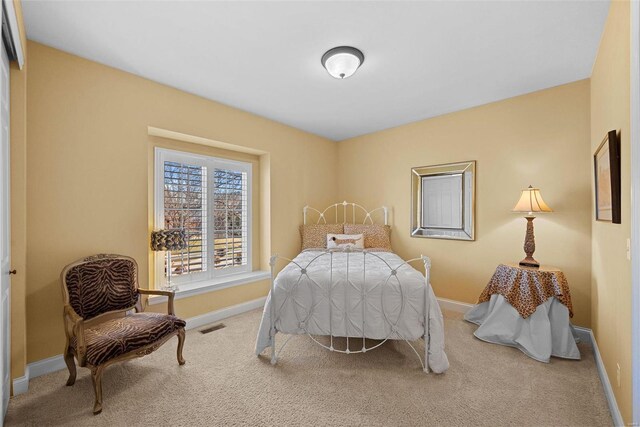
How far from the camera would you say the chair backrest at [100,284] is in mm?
2318

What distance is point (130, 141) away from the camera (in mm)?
Answer: 2885

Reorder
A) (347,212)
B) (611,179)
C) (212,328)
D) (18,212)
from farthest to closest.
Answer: (347,212) < (212,328) < (18,212) < (611,179)

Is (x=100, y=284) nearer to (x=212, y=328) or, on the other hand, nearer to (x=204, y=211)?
(x=212, y=328)

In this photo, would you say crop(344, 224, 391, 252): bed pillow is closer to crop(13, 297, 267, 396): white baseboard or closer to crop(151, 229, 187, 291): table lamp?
crop(13, 297, 267, 396): white baseboard

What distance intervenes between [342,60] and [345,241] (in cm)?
239

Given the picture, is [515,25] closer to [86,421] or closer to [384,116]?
[384,116]

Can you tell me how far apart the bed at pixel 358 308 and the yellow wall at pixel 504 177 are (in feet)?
4.95

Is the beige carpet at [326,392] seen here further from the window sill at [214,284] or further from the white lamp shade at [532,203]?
the white lamp shade at [532,203]

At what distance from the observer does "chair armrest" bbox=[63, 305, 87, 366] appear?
6.47 ft

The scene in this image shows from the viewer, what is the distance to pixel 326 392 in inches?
84.6

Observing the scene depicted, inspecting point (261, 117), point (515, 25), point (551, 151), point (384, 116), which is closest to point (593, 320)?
point (551, 151)

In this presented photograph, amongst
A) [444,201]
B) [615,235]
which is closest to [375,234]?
[444,201]

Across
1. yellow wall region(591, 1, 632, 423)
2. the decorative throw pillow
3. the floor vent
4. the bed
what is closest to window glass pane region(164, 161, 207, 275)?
the floor vent

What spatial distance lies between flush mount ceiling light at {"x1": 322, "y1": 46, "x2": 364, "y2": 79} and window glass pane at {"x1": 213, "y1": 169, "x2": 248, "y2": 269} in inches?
84.7
